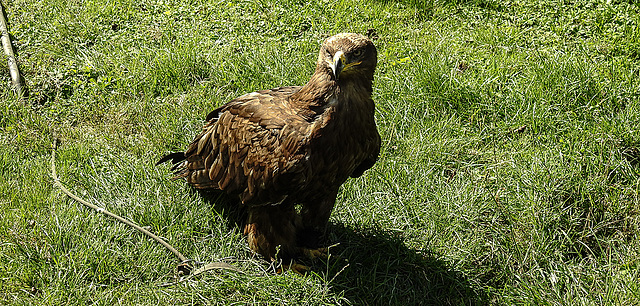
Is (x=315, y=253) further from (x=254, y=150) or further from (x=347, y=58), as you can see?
(x=347, y=58)

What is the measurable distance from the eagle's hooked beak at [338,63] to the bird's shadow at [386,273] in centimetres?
114

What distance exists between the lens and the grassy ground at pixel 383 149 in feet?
13.1

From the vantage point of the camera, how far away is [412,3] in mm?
6418

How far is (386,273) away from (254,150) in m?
1.16

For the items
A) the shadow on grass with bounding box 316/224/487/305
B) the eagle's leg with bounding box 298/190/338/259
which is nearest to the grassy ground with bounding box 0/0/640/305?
the shadow on grass with bounding box 316/224/487/305

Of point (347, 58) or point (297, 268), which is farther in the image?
point (297, 268)

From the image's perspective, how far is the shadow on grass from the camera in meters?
4.00

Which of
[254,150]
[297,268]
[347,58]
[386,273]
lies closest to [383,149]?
[386,273]

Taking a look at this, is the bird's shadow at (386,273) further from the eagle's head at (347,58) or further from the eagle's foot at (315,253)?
the eagle's head at (347,58)

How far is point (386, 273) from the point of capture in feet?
13.4

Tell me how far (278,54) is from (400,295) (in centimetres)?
255

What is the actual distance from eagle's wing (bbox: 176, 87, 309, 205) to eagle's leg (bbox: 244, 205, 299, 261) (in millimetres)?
168

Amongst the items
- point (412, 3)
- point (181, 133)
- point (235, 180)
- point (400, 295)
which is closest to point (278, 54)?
point (181, 133)

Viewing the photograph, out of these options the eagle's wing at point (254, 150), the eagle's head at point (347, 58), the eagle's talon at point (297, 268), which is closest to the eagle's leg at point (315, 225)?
the eagle's talon at point (297, 268)
